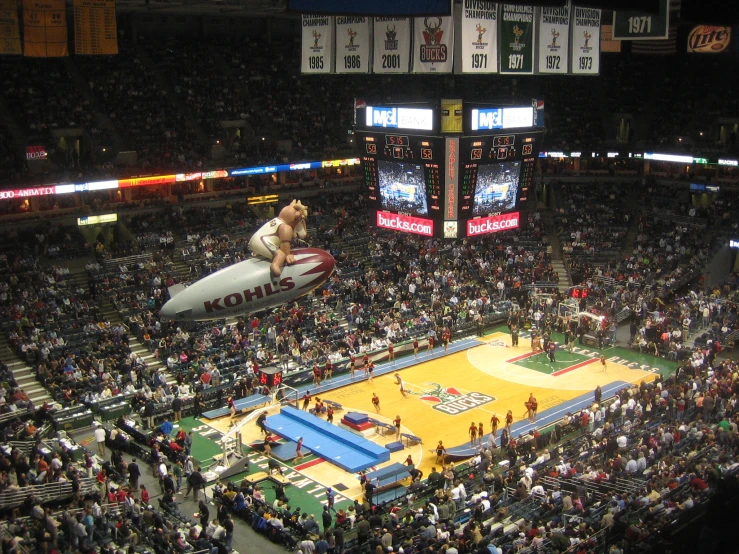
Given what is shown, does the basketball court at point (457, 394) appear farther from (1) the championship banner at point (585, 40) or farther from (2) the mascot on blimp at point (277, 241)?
(2) the mascot on blimp at point (277, 241)

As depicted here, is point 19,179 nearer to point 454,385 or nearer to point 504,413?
point 454,385

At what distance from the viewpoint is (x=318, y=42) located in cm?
2333

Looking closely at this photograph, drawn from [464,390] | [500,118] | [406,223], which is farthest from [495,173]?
[464,390]

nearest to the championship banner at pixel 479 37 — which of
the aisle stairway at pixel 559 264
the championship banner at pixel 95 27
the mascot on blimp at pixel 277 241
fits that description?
the mascot on blimp at pixel 277 241

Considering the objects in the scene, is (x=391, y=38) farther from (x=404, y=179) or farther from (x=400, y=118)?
(x=404, y=179)

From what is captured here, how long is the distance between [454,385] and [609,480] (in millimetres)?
12300

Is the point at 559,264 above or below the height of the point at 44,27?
below

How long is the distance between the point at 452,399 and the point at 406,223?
25.3 feet

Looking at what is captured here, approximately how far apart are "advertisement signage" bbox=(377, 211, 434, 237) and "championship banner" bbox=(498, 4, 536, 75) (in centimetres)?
733

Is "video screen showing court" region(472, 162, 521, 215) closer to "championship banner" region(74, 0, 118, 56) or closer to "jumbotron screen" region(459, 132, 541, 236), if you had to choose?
"jumbotron screen" region(459, 132, 541, 236)

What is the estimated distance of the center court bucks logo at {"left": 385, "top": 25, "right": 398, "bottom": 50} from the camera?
22.8 m

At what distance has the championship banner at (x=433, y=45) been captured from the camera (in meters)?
22.2

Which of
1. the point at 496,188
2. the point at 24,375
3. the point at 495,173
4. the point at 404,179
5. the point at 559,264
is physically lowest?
the point at 24,375

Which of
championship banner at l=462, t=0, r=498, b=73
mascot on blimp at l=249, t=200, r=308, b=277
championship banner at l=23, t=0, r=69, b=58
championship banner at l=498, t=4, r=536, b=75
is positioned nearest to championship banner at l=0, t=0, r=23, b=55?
championship banner at l=23, t=0, r=69, b=58
